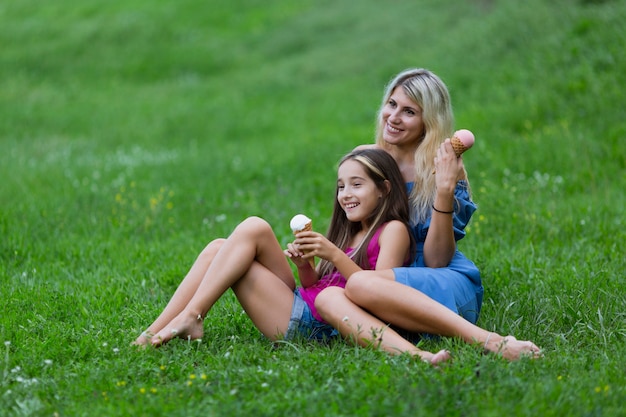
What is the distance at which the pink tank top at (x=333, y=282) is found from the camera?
183 inches

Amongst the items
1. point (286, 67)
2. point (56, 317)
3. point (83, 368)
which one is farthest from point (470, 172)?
point (286, 67)

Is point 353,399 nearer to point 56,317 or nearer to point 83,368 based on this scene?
point 83,368

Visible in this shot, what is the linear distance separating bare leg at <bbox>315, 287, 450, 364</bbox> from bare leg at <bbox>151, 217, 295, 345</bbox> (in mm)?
329

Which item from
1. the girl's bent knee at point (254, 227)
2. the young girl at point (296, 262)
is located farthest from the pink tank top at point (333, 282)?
the girl's bent knee at point (254, 227)

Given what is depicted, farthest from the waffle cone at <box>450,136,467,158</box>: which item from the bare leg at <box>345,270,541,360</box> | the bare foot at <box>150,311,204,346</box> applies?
the bare foot at <box>150,311,204,346</box>

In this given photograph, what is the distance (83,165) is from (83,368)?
6.87 m

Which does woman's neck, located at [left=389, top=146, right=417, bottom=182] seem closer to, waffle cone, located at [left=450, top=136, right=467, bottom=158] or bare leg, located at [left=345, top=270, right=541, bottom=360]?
waffle cone, located at [left=450, top=136, right=467, bottom=158]

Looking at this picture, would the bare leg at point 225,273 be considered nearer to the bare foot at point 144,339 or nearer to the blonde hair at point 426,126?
the bare foot at point 144,339

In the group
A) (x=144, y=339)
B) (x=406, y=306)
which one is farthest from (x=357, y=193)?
(x=144, y=339)

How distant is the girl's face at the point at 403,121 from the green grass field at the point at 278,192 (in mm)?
1084

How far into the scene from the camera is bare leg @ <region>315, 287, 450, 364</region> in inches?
164

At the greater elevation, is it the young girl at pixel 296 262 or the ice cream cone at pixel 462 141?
the ice cream cone at pixel 462 141

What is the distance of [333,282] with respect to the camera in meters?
4.72

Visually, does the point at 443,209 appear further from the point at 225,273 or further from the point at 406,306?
the point at 225,273
